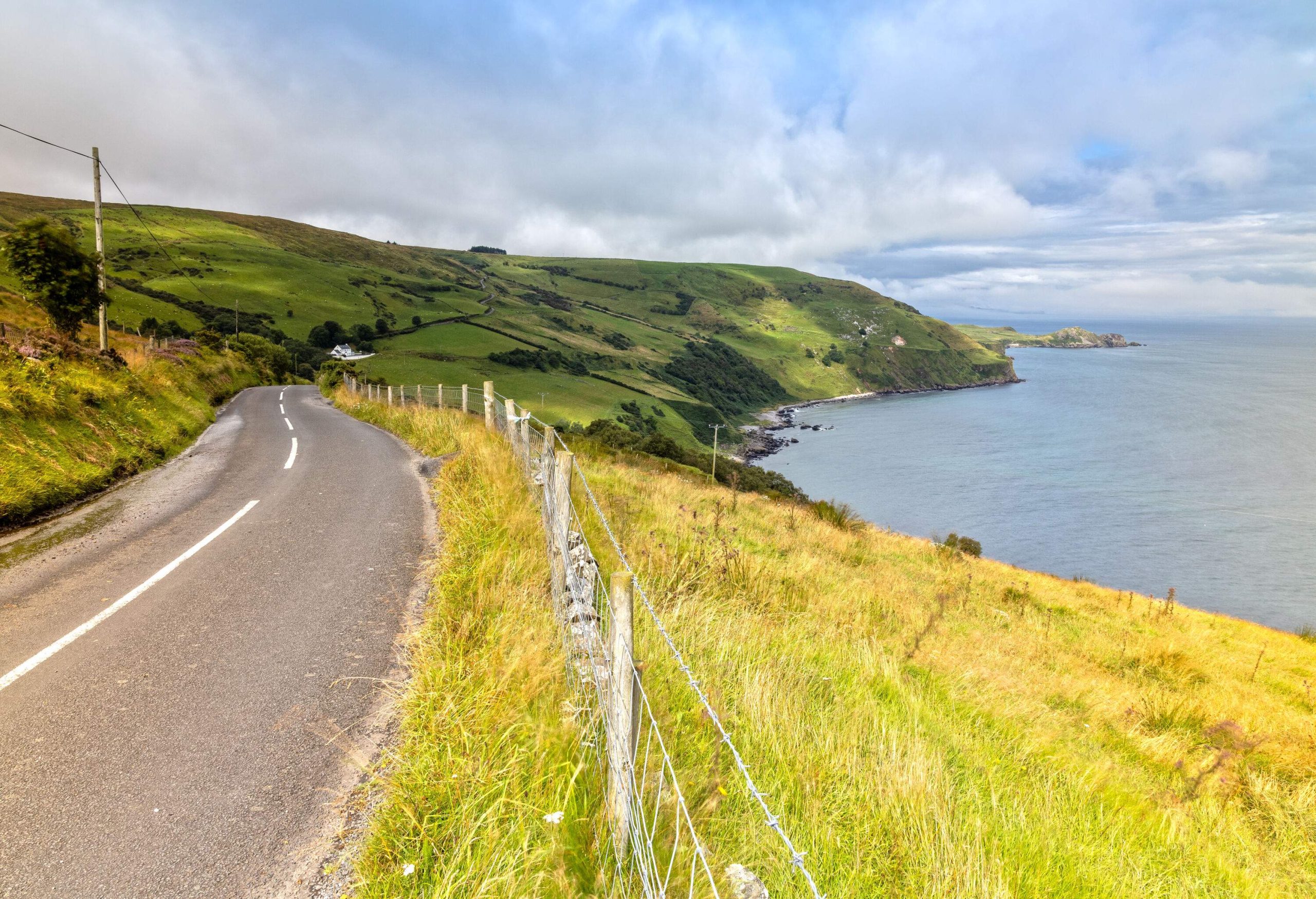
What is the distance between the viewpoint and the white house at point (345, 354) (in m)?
95.4

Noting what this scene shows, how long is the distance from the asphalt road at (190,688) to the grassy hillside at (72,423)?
1.03 metres

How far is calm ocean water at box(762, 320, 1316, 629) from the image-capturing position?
54781 millimetres

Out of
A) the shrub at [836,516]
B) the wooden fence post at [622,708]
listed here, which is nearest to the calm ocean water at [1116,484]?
the shrub at [836,516]

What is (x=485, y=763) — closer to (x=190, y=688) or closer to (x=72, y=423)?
(x=190, y=688)

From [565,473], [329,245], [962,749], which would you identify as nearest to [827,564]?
[962,749]

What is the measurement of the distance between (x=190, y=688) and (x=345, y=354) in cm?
10808

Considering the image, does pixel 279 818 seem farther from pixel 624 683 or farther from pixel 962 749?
pixel 962 749

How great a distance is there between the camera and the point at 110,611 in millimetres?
6105

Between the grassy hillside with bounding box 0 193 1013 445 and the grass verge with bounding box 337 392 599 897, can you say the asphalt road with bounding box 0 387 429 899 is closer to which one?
the grass verge with bounding box 337 392 599 897

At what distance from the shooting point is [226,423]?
2194cm

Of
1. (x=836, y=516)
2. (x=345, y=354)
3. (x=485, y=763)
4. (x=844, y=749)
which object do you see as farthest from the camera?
(x=345, y=354)

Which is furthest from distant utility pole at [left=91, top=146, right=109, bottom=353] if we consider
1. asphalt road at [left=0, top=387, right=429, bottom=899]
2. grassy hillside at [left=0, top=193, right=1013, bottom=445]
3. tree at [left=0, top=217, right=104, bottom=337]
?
grassy hillside at [left=0, top=193, right=1013, bottom=445]

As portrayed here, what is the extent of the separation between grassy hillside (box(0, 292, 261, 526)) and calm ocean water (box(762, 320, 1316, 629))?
59912mm

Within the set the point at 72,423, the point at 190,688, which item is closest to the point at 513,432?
the point at 190,688
